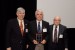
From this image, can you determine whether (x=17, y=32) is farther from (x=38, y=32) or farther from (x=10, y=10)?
(x=10, y=10)

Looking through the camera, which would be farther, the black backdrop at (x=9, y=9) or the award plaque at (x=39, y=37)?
the black backdrop at (x=9, y=9)

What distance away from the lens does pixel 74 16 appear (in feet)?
17.3

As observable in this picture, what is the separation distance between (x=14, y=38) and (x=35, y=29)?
48 cm

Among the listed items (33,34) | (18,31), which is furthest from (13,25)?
(33,34)

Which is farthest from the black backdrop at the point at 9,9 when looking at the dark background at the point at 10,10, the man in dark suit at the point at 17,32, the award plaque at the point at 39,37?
the award plaque at the point at 39,37

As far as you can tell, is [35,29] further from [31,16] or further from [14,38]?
[31,16]

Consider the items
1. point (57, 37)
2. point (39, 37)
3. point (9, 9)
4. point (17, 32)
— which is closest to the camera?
point (17, 32)

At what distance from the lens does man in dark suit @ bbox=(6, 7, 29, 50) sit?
3865 mm

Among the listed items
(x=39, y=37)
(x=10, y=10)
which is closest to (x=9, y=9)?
(x=10, y=10)

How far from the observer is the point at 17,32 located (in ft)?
12.7

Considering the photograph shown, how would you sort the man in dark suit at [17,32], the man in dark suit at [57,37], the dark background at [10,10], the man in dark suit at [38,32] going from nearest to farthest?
the man in dark suit at [17,32] → the man in dark suit at [38,32] → the man in dark suit at [57,37] → the dark background at [10,10]

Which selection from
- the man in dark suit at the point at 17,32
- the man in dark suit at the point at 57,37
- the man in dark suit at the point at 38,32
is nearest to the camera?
the man in dark suit at the point at 17,32

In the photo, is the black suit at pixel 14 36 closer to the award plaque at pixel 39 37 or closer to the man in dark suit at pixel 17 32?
the man in dark suit at pixel 17 32

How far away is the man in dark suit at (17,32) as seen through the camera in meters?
3.87
